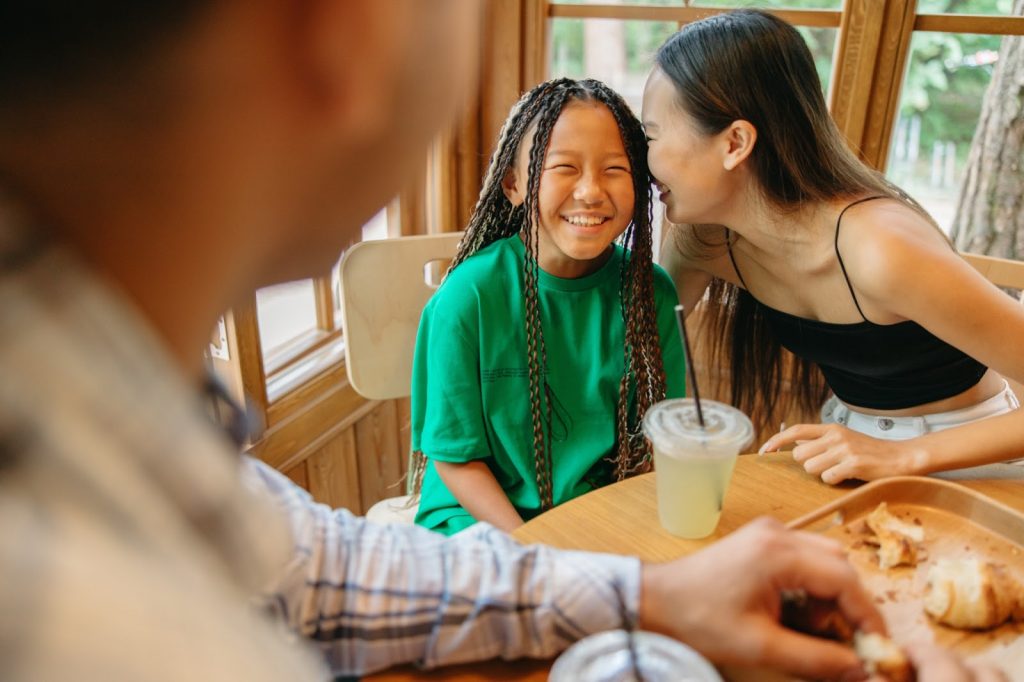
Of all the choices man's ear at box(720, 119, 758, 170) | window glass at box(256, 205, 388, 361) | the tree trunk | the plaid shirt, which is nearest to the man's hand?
the plaid shirt

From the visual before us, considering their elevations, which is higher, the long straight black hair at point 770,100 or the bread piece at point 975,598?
the long straight black hair at point 770,100

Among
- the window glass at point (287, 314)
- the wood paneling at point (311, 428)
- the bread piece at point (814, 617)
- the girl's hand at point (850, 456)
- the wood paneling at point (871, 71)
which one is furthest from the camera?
the window glass at point (287, 314)

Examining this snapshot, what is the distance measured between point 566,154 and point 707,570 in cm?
83

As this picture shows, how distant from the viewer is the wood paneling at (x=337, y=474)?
6.99 ft

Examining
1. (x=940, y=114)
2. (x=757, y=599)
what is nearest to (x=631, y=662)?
(x=757, y=599)

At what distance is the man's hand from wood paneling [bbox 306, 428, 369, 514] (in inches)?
59.2

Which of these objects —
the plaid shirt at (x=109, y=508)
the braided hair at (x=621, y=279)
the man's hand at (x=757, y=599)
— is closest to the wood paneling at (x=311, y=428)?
the braided hair at (x=621, y=279)

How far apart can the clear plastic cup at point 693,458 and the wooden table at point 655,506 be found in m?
0.03

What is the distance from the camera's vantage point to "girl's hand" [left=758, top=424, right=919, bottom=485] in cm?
110

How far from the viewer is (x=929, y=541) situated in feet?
3.20

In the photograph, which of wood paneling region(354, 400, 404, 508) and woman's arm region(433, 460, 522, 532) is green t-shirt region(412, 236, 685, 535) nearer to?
woman's arm region(433, 460, 522, 532)

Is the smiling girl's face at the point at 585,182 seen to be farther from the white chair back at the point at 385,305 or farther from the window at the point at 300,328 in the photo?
the window at the point at 300,328

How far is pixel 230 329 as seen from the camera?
1.73m

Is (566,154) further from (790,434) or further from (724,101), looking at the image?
(790,434)
